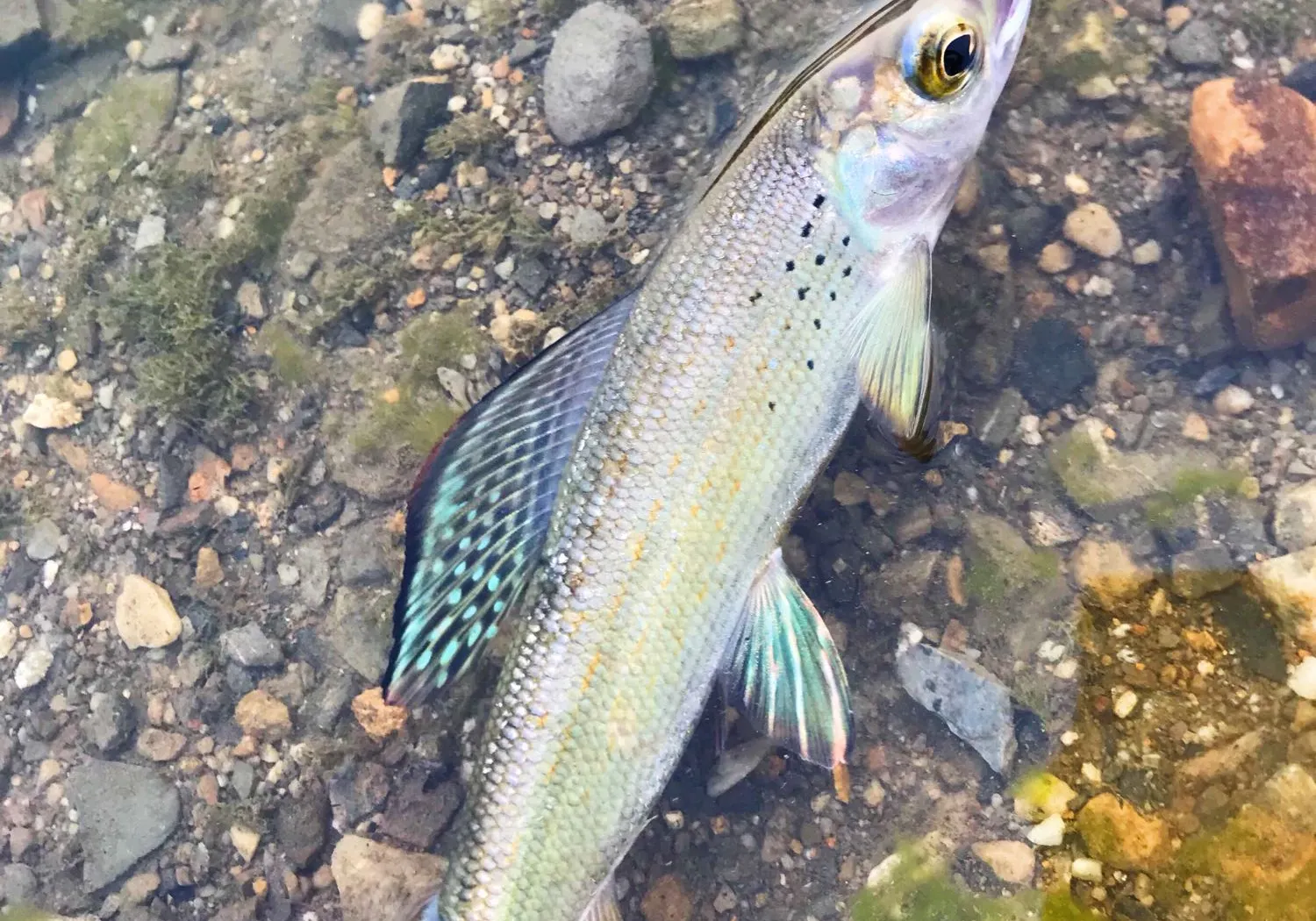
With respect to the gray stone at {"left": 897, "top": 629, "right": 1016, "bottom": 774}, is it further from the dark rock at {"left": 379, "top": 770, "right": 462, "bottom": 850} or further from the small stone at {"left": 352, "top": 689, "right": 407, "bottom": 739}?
Answer: the small stone at {"left": 352, "top": 689, "right": 407, "bottom": 739}

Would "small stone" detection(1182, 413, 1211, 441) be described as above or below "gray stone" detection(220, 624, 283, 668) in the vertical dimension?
above

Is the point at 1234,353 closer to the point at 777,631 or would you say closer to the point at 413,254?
the point at 777,631

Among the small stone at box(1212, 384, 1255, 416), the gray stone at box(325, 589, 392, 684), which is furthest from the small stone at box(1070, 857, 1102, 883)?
the gray stone at box(325, 589, 392, 684)

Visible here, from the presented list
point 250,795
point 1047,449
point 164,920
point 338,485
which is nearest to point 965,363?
point 1047,449

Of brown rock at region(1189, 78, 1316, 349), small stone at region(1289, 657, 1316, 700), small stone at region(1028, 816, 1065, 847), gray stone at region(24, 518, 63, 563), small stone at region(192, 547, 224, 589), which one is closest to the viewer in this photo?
small stone at region(1289, 657, 1316, 700)

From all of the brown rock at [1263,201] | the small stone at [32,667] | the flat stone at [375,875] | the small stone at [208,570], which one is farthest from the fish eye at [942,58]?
the small stone at [32,667]

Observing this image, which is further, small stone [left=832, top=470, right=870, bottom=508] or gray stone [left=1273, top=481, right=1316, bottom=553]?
small stone [left=832, top=470, right=870, bottom=508]

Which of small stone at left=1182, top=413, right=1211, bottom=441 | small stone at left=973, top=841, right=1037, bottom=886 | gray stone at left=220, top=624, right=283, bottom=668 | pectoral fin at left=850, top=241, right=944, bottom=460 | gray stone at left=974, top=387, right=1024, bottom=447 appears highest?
pectoral fin at left=850, top=241, right=944, bottom=460
